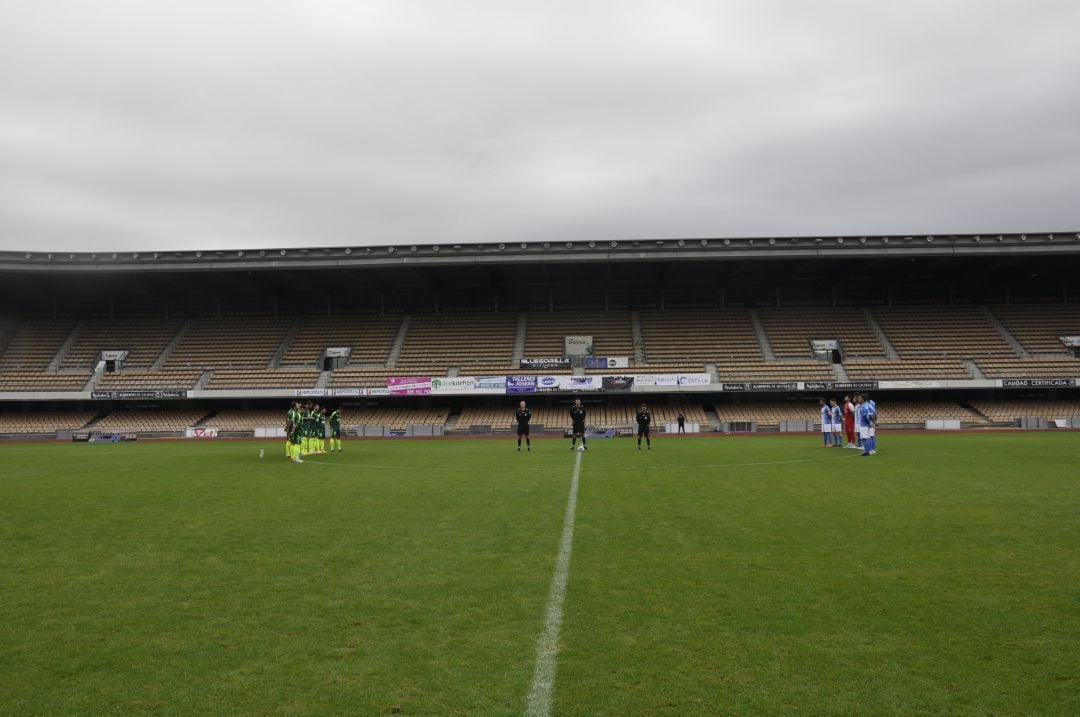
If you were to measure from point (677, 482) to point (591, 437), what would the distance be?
22156 millimetres

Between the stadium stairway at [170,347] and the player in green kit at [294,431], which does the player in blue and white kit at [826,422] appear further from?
the stadium stairway at [170,347]

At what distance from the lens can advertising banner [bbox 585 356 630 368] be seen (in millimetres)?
45562

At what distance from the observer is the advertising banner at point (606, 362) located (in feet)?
149

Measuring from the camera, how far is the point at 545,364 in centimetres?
4544

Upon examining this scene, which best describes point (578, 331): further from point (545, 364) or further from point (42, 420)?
point (42, 420)

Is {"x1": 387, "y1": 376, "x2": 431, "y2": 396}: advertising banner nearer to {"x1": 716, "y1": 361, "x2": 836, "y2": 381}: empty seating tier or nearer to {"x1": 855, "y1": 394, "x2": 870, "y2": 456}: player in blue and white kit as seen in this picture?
{"x1": 716, "y1": 361, "x2": 836, "y2": 381}: empty seating tier

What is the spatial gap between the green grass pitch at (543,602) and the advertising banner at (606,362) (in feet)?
106

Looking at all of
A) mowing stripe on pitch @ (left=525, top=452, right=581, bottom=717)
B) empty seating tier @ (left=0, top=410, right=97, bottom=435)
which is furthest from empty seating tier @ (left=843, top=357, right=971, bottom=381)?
empty seating tier @ (left=0, top=410, right=97, bottom=435)

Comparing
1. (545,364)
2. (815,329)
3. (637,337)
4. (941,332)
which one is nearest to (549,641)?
(545,364)

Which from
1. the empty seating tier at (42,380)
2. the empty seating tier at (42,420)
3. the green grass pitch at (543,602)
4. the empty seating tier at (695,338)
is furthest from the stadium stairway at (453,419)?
the green grass pitch at (543,602)

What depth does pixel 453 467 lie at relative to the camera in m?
18.7

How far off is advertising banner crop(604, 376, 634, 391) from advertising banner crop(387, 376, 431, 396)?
10.9 m

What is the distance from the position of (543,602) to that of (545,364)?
3924 centimetres

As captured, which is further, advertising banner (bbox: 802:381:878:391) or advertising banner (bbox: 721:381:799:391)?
advertising banner (bbox: 721:381:799:391)
